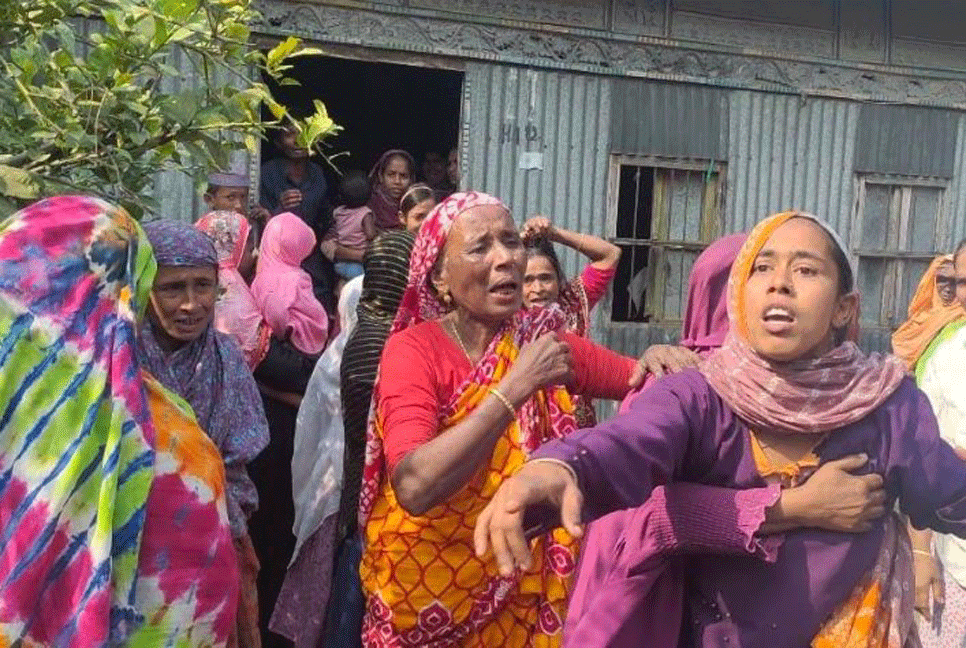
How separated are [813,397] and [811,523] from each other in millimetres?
232

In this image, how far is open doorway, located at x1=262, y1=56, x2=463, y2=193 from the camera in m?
9.95

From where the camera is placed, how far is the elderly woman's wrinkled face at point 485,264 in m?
2.74

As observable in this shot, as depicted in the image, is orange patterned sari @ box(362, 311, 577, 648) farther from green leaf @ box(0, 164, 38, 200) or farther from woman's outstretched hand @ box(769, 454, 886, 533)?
green leaf @ box(0, 164, 38, 200)

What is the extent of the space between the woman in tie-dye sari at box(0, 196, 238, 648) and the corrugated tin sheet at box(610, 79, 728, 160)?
19.1ft

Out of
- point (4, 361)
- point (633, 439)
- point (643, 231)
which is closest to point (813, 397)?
point (633, 439)

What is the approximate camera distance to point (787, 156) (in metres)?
8.36

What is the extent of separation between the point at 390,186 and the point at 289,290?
291 centimetres

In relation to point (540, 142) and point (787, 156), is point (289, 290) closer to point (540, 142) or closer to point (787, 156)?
point (540, 142)

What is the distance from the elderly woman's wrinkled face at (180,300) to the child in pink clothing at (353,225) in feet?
13.2

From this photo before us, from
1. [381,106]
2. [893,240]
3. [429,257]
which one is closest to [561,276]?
[429,257]

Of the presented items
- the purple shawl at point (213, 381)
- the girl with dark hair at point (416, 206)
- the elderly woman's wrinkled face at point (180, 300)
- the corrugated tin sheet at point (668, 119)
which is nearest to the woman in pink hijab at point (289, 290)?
the girl with dark hair at point (416, 206)

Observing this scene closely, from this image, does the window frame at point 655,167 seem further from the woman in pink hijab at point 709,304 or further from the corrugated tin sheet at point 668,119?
the woman in pink hijab at point 709,304

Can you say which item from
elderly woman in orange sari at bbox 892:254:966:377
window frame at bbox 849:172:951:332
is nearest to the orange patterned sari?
elderly woman in orange sari at bbox 892:254:966:377

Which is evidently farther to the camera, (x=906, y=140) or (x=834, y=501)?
(x=906, y=140)
